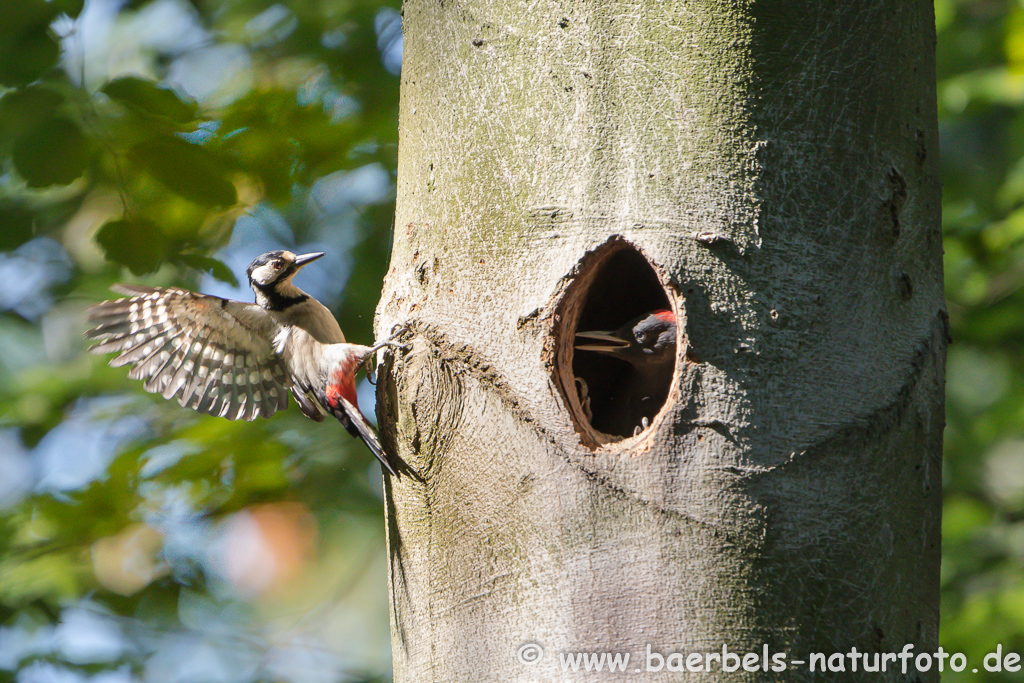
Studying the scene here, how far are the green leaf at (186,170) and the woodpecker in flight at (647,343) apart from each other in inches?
45.4

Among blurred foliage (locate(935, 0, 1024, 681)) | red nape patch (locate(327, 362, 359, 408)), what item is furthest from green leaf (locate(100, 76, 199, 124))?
blurred foliage (locate(935, 0, 1024, 681))

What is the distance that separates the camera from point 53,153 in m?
2.39

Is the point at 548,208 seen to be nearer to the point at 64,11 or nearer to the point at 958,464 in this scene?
the point at 64,11

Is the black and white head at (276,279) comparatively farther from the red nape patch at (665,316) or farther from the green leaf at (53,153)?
the red nape patch at (665,316)

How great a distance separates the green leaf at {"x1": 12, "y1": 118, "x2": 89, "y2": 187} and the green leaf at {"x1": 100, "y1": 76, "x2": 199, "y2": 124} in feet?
0.48

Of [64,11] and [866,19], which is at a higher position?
[64,11]

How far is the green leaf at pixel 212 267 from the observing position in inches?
107

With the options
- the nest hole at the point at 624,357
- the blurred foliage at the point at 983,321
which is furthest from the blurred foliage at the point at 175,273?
the blurred foliage at the point at 983,321

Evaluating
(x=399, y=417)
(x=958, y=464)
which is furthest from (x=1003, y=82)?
(x=399, y=417)

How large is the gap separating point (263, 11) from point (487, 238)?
8.61 ft

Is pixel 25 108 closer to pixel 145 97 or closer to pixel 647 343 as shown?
pixel 145 97

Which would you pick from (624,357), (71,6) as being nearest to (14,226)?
(71,6)

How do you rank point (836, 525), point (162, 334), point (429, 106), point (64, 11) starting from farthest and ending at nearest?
point (162, 334), point (64, 11), point (429, 106), point (836, 525)

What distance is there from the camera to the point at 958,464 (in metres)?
3.64
